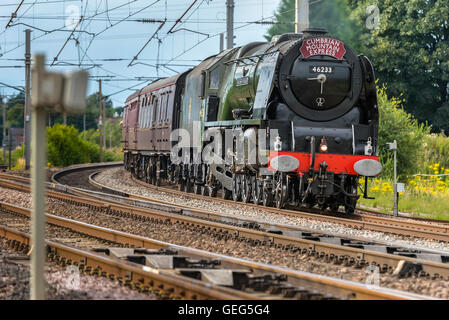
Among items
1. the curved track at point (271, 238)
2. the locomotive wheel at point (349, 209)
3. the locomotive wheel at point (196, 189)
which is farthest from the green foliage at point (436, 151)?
the curved track at point (271, 238)

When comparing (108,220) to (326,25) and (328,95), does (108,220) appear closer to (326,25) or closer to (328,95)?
(328,95)

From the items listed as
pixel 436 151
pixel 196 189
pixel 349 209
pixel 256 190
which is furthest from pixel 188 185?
pixel 436 151

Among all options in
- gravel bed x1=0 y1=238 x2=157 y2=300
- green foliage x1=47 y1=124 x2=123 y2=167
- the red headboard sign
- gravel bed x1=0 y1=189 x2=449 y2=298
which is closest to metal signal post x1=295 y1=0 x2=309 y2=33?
the red headboard sign

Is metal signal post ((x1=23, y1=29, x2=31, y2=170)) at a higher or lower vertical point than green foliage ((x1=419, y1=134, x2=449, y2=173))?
higher

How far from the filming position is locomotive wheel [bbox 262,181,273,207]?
15715 mm

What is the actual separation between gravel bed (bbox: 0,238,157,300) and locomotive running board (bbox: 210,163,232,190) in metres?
10.1

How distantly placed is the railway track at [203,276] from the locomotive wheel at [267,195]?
6.65 metres

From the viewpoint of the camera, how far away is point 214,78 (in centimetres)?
1800

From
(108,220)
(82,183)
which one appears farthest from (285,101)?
(82,183)

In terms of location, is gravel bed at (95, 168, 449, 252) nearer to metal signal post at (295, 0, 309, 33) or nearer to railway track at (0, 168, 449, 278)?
railway track at (0, 168, 449, 278)

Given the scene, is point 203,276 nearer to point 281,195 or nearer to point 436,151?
point 281,195

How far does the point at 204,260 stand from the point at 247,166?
25.3 ft

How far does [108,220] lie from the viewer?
1348 centimetres
